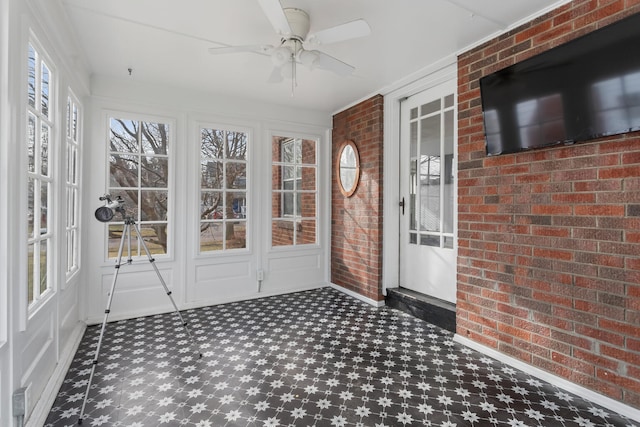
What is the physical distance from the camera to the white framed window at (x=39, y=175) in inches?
77.7

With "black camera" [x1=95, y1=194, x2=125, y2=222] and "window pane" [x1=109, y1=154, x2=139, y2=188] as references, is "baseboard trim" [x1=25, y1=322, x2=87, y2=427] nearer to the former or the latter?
"black camera" [x1=95, y1=194, x2=125, y2=222]

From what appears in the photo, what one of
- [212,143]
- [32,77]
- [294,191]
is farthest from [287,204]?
[32,77]

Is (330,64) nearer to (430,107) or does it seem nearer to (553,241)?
(430,107)

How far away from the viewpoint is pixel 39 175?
2068mm

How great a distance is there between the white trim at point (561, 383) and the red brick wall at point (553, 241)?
4 centimetres

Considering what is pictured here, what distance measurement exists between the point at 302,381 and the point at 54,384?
163cm

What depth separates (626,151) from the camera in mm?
1933

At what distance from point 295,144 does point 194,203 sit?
1.61 metres

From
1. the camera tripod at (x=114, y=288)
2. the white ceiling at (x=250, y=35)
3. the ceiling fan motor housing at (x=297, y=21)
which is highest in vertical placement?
A: the white ceiling at (x=250, y=35)

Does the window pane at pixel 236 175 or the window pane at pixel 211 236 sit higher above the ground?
the window pane at pixel 236 175

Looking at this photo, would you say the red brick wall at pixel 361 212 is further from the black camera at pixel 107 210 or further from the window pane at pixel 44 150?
the window pane at pixel 44 150

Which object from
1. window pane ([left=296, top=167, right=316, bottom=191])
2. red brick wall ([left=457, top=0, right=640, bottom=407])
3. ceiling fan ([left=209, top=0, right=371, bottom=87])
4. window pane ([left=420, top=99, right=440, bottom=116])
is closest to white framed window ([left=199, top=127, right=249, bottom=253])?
window pane ([left=296, top=167, right=316, bottom=191])

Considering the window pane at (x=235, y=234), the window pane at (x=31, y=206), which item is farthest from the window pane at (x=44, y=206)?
the window pane at (x=235, y=234)

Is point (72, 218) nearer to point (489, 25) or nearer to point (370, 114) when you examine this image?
point (370, 114)
